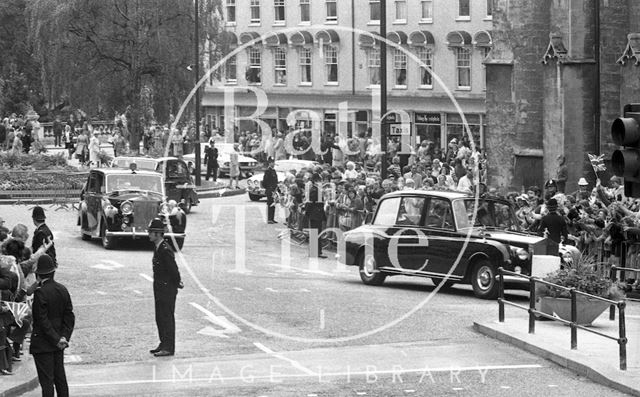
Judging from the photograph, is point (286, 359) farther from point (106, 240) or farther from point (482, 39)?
point (482, 39)

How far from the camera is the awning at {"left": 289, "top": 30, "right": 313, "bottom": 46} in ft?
237

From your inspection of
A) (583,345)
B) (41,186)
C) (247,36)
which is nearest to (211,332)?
(583,345)

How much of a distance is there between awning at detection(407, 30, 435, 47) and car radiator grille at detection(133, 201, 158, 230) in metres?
36.2

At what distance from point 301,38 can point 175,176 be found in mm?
31846

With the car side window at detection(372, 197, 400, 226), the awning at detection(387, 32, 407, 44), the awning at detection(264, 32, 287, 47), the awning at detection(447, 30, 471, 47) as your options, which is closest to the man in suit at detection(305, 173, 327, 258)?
the car side window at detection(372, 197, 400, 226)

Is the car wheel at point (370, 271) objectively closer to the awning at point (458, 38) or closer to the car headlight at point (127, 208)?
the car headlight at point (127, 208)

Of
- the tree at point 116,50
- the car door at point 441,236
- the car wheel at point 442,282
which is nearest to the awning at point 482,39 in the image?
the tree at point 116,50

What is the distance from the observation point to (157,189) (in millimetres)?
33062

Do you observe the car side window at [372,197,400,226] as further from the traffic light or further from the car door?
the traffic light

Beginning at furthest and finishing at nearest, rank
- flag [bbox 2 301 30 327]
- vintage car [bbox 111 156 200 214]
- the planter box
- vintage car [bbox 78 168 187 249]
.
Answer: vintage car [bbox 111 156 200 214]
vintage car [bbox 78 168 187 249]
the planter box
flag [bbox 2 301 30 327]

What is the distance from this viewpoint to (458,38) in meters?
65.2

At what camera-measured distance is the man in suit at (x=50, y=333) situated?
14625 millimetres

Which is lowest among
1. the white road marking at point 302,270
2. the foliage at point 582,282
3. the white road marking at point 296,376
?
the white road marking at point 302,270

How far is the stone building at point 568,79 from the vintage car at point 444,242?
11303 mm
